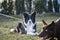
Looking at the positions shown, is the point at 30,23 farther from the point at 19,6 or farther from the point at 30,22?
the point at 19,6

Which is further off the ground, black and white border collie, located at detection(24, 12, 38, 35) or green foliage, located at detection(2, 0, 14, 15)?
black and white border collie, located at detection(24, 12, 38, 35)

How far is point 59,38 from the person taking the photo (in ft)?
27.2

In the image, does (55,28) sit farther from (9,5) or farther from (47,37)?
(9,5)

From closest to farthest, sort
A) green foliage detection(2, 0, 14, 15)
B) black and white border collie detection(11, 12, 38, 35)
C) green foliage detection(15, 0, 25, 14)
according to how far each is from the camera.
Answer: black and white border collie detection(11, 12, 38, 35)
green foliage detection(2, 0, 14, 15)
green foliage detection(15, 0, 25, 14)

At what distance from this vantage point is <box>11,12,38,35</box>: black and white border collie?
13.9 meters

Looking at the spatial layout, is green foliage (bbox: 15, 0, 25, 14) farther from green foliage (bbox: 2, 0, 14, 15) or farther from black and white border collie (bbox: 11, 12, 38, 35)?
black and white border collie (bbox: 11, 12, 38, 35)

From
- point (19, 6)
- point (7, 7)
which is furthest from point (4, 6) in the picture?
point (19, 6)

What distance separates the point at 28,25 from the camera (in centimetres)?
1406

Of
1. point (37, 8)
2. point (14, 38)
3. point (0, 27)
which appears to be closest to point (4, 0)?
point (37, 8)

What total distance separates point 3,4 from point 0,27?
9992 millimetres

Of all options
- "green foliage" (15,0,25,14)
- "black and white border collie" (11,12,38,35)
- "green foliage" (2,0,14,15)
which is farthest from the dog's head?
"green foliage" (15,0,25,14)

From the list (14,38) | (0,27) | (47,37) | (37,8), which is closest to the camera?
(47,37)

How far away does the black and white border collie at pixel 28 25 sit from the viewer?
45.6ft

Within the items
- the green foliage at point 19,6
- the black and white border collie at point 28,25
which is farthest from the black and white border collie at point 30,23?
the green foliage at point 19,6
